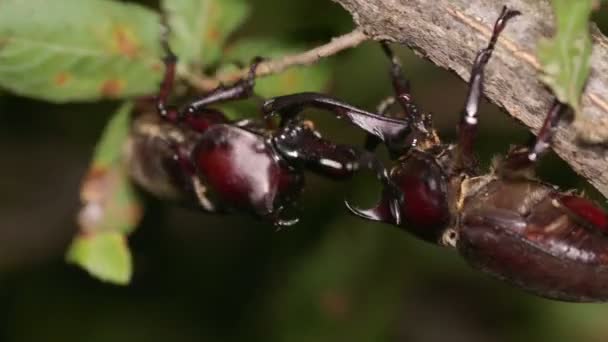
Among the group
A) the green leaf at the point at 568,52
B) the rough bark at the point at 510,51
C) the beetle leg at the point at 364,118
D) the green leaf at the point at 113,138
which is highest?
the green leaf at the point at 568,52

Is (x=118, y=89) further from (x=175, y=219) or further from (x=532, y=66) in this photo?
(x=175, y=219)

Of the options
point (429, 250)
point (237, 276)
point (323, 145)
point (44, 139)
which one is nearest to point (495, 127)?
point (429, 250)

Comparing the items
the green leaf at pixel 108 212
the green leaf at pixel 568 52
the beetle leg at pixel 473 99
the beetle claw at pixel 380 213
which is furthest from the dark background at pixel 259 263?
the green leaf at pixel 568 52

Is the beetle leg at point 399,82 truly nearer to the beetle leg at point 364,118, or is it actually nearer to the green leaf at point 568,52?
the beetle leg at point 364,118

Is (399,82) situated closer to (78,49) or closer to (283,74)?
(283,74)

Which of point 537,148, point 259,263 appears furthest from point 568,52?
point 259,263
